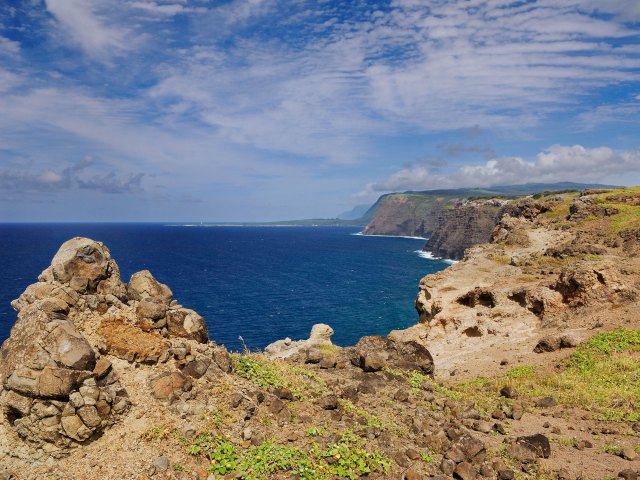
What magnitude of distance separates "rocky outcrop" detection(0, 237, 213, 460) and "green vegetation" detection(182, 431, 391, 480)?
7.71ft

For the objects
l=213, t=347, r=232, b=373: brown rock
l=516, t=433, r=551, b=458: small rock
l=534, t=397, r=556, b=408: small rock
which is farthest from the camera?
l=534, t=397, r=556, b=408: small rock

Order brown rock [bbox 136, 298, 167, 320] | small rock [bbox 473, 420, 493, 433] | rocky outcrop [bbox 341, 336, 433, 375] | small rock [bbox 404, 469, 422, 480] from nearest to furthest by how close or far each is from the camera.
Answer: small rock [bbox 404, 469, 422, 480]
brown rock [bbox 136, 298, 167, 320]
small rock [bbox 473, 420, 493, 433]
rocky outcrop [bbox 341, 336, 433, 375]

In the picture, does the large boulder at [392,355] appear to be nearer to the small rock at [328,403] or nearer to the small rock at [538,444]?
the small rock at [328,403]

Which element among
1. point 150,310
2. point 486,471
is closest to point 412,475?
point 486,471

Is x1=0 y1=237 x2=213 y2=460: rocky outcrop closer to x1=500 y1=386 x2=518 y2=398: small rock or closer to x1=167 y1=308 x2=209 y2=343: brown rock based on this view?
x1=167 y1=308 x2=209 y2=343: brown rock

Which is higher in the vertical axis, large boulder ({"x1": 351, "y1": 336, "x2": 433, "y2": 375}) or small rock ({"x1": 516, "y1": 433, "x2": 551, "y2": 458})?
large boulder ({"x1": 351, "y1": 336, "x2": 433, "y2": 375})

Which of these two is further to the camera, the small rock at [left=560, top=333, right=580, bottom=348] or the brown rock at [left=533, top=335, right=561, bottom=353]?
the brown rock at [left=533, top=335, right=561, bottom=353]

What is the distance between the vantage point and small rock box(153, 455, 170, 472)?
10203 mm

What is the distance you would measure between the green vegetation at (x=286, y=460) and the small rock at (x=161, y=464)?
2.14 ft

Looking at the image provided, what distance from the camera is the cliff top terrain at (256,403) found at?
34.6 ft

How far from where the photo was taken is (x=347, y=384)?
17.3m

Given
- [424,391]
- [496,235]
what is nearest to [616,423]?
[424,391]

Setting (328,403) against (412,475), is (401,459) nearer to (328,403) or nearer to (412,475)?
(412,475)

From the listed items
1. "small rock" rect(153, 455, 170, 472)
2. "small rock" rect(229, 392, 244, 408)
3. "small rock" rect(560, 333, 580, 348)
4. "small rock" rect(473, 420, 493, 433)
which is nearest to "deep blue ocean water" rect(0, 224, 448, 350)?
"small rock" rect(560, 333, 580, 348)
